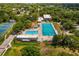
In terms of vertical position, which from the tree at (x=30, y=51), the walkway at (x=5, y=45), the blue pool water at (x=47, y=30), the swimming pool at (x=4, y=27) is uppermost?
the swimming pool at (x=4, y=27)

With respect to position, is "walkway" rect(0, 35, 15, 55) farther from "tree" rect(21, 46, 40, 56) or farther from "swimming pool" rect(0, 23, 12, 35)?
"tree" rect(21, 46, 40, 56)

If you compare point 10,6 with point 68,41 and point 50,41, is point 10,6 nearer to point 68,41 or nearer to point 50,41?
point 50,41

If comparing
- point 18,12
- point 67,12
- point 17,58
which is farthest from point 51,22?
point 17,58

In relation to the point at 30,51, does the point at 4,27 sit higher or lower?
higher

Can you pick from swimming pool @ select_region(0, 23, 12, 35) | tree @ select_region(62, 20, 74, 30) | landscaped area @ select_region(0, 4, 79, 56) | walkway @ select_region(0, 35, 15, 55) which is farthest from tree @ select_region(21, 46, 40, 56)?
tree @ select_region(62, 20, 74, 30)

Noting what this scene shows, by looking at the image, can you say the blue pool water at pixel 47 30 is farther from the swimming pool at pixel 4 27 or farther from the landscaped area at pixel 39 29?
the swimming pool at pixel 4 27

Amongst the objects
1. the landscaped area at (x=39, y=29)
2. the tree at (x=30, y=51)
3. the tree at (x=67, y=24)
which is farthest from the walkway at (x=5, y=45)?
the tree at (x=67, y=24)

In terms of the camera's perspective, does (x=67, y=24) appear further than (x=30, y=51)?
Yes

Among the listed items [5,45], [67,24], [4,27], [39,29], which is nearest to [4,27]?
[4,27]

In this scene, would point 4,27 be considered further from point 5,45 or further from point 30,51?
point 30,51
